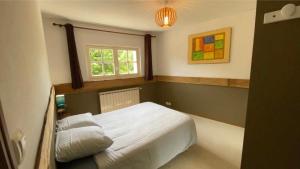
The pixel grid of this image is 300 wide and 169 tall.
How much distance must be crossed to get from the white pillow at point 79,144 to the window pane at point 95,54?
213 cm

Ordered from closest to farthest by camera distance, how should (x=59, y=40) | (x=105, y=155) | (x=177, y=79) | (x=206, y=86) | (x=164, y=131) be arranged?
1. (x=105, y=155)
2. (x=164, y=131)
3. (x=59, y=40)
4. (x=206, y=86)
5. (x=177, y=79)

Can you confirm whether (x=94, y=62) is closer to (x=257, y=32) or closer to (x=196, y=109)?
(x=196, y=109)

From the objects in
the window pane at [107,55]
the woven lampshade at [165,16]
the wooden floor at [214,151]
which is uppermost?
the woven lampshade at [165,16]

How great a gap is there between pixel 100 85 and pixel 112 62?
25.7 inches

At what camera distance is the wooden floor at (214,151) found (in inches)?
73.5

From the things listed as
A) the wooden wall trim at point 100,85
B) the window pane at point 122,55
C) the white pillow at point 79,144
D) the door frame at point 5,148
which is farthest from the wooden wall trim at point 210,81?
the door frame at point 5,148

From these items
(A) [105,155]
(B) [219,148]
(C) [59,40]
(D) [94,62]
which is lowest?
(B) [219,148]

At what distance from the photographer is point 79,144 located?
1.25 meters

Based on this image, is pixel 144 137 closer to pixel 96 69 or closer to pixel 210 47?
pixel 96 69

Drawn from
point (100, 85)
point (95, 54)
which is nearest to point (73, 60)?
point (95, 54)

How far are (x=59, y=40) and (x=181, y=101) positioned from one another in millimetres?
3125

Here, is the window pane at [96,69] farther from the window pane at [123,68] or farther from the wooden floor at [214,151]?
the wooden floor at [214,151]

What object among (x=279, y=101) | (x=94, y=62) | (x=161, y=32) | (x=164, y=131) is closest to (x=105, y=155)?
(x=164, y=131)

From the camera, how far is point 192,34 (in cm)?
326
